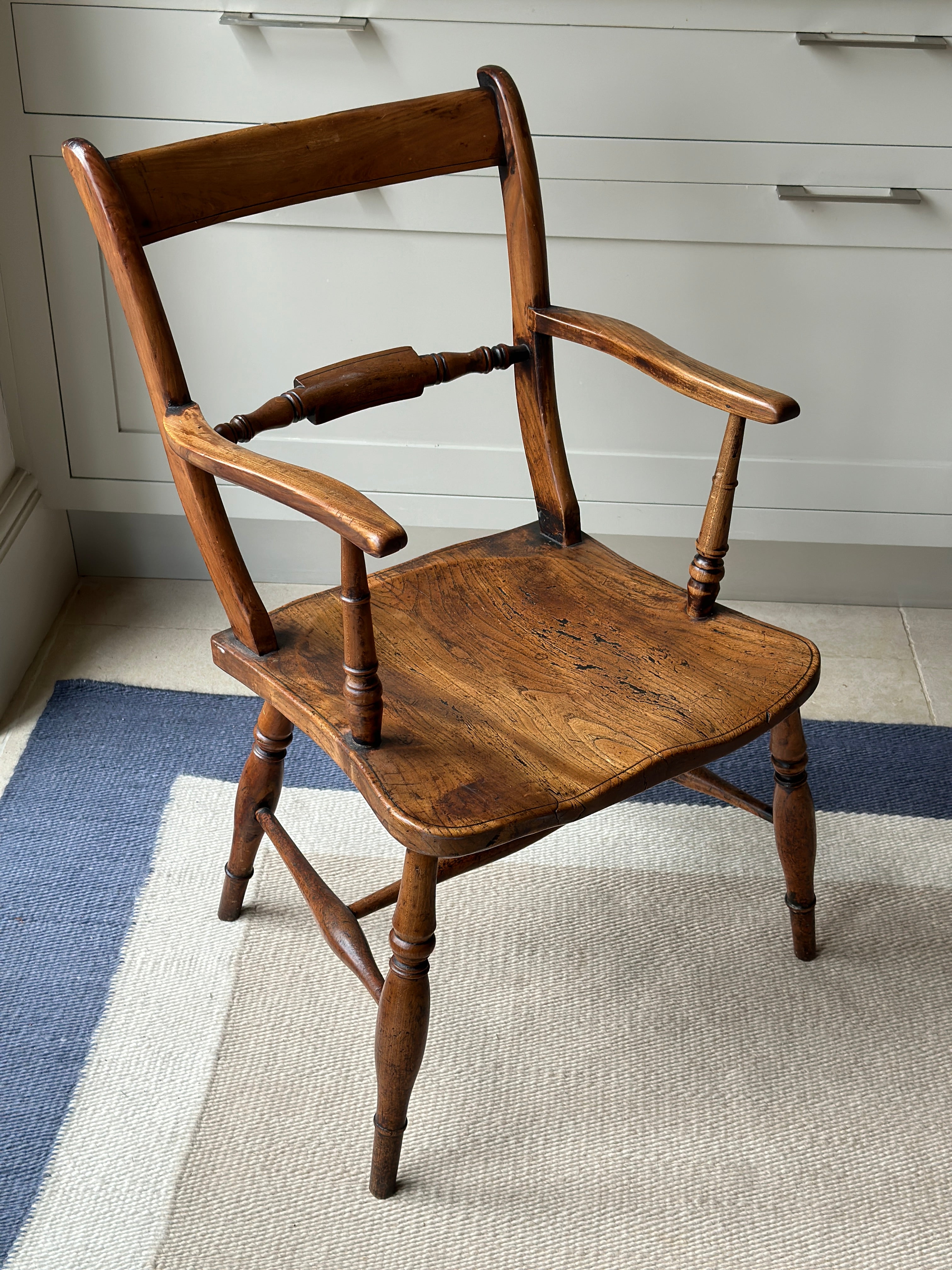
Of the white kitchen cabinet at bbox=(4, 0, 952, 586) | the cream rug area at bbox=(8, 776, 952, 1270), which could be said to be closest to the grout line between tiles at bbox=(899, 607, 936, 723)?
the white kitchen cabinet at bbox=(4, 0, 952, 586)

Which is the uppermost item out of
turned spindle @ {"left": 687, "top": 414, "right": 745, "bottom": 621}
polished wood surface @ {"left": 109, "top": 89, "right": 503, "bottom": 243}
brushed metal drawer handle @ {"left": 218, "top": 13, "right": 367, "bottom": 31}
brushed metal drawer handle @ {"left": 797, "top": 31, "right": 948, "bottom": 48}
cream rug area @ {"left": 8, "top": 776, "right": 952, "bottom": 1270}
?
brushed metal drawer handle @ {"left": 218, "top": 13, "right": 367, "bottom": 31}

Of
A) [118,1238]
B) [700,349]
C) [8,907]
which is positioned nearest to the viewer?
[118,1238]

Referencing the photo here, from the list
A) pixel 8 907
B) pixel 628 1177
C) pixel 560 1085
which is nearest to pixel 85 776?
pixel 8 907

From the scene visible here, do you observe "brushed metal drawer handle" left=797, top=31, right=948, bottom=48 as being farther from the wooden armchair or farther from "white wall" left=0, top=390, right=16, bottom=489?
"white wall" left=0, top=390, right=16, bottom=489

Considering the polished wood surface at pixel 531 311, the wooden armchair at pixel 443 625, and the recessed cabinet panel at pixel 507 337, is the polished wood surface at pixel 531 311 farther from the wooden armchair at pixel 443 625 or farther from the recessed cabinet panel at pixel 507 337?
the recessed cabinet panel at pixel 507 337

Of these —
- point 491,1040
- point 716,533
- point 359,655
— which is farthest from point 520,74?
point 491,1040

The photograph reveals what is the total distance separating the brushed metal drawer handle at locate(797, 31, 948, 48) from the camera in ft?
4.51

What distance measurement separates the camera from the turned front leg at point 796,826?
1.16 meters

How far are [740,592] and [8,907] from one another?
48.9 inches

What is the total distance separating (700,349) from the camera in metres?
1.60

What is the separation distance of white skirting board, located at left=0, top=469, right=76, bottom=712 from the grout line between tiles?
1.36 m

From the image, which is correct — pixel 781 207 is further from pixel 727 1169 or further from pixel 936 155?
pixel 727 1169

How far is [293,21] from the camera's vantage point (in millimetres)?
1361

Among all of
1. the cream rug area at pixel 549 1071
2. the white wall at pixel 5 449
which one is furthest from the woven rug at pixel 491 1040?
the white wall at pixel 5 449
